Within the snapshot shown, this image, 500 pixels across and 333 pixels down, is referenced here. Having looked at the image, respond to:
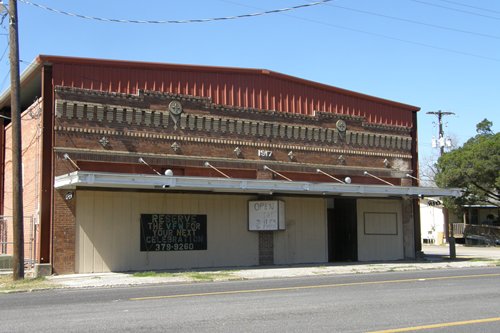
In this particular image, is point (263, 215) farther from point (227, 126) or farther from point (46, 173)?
point (46, 173)

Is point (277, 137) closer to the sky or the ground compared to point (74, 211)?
closer to the sky

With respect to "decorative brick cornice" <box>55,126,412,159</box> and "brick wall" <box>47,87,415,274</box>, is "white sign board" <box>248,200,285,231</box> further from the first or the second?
"decorative brick cornice" <box>55,126,412,159</box>

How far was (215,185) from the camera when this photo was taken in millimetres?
21312

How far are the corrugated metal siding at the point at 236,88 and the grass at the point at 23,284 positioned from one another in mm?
6695

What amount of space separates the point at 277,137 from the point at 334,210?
5715mm

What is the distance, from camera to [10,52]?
19234 mm

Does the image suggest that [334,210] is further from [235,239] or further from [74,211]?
[74,211]

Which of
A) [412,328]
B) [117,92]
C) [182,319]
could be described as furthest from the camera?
[117,92]

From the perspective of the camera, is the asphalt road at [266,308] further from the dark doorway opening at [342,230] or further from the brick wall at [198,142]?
the dark doorway opening at [342,230]

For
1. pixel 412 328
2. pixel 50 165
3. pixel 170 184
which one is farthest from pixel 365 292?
pixel 50 165

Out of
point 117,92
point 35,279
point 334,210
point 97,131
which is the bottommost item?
point 35,279

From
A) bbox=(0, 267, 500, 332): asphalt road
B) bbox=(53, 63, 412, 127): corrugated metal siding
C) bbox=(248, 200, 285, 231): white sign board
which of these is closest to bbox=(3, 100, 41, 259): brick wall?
bbox=(53, 63, 412, 127): corrugated metal siding

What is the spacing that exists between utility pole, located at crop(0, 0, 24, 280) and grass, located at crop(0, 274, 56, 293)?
35cm

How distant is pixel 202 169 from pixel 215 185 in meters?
2.32
